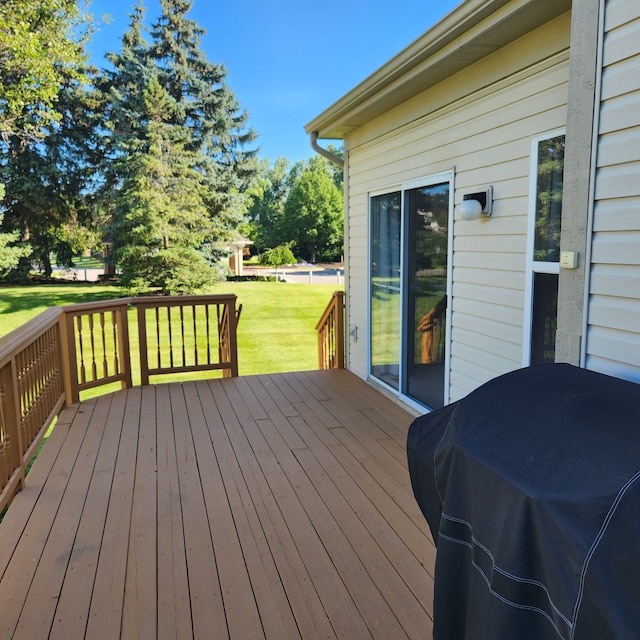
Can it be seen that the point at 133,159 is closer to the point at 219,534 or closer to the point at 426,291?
the point at 426,291

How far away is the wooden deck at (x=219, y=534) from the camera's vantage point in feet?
6.29

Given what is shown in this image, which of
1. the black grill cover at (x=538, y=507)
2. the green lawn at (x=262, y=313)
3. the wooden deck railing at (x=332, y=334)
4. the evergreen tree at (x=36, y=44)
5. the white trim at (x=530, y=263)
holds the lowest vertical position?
the green lawn at (x=262, y=313)

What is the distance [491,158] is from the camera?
314cm

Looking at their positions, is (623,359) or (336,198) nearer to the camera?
(623,359)

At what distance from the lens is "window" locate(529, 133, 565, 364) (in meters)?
2.65

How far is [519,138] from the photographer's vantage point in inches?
114

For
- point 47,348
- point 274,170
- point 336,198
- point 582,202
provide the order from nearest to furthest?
point 582,202 → point 47,348 → point 336,198 → point 274,170

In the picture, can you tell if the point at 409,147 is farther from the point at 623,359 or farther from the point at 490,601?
the point at 490,601

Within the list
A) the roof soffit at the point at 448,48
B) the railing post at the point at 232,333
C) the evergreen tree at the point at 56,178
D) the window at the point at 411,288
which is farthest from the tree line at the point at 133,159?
the roof soffit at the point at 448,48

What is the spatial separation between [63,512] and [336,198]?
121 ft

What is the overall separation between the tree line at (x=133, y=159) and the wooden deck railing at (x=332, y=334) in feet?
27.2

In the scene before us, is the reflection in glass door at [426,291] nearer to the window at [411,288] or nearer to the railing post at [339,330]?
the window at [411,288]

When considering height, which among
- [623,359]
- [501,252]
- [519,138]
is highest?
[519,138]

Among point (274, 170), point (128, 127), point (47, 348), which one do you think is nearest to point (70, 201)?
point (128, 127)
